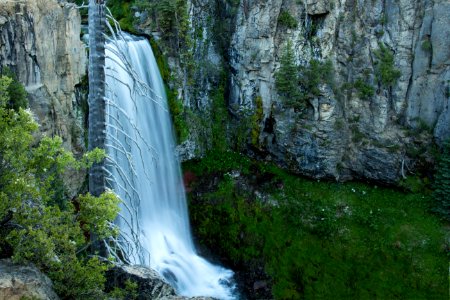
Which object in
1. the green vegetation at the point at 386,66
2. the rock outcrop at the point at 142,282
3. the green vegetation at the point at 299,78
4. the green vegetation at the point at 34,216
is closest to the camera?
the green vegetation at the point at 34,216

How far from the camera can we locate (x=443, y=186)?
23859mm

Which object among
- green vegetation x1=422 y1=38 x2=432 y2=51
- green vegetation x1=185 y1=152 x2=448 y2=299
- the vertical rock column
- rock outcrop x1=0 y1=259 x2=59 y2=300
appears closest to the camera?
rock outcrop x1=0 y1=259 x2=59 y2=300

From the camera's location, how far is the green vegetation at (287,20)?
25.9 metres

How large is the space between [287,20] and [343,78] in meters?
4.91

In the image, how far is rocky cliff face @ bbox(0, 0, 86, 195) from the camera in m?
15.0

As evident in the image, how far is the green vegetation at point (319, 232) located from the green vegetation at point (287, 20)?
880 centimetres

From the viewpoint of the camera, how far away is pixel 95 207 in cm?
718

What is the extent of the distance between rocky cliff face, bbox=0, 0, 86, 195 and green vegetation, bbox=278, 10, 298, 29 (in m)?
12.6

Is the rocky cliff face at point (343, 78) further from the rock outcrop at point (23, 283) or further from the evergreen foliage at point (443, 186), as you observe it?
the rock outcrop at point (23, 283)

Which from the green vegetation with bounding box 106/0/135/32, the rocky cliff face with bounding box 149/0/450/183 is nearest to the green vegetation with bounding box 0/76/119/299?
the rocky cliff face with bounding box 149/0/450/183

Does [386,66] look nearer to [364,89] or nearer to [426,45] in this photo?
[364,89]

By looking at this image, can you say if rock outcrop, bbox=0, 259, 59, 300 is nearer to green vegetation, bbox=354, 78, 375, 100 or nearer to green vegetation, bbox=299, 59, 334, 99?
green vegetation, bbox=299, 59, 334, 99

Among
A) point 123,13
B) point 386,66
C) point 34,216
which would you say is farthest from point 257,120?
point 34,216

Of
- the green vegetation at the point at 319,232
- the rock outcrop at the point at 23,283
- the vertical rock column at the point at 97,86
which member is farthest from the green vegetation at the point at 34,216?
the green vegetation at the point at 319,232
